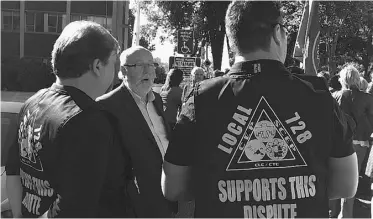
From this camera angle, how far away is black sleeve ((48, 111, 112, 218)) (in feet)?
5.69

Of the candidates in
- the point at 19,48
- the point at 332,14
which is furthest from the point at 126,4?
the point at 332,14

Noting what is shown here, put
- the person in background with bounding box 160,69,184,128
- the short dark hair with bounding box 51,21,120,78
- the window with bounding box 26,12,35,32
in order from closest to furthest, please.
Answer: the short dark hair with bounding box 51,21,120,78
the person in background with bounding box 160,69,184,128
the window with bounding box 26,12,35,32

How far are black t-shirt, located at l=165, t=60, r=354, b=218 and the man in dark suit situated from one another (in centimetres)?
66

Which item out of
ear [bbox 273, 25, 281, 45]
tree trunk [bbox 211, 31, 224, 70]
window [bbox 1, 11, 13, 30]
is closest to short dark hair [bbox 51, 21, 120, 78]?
ear [bbox 273, 25, 281, 45]

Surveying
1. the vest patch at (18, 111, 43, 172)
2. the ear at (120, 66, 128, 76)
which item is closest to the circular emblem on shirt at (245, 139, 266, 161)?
the vest patch at (18, 111, 43, 172)

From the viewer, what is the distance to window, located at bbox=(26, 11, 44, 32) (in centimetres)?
3294

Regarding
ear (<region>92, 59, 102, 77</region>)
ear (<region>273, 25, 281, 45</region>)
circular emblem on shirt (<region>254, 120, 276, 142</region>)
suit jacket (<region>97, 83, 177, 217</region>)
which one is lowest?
suit jacket (<region>97, 83, 177, 217</region>)

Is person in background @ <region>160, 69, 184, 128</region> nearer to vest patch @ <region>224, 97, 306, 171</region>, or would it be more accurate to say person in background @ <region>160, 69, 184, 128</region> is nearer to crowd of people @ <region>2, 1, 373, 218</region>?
crowd of people @ <region>2, 1, 373, 218</region>

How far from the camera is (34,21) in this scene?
33062 mm

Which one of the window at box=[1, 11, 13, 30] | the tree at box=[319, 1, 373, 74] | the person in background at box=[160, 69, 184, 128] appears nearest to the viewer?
the person in background at box=[160, 69, 184, 128]

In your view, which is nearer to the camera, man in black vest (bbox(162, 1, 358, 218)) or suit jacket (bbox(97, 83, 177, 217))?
Answer: man in black vest (bbox(162, 1, 358, 218))

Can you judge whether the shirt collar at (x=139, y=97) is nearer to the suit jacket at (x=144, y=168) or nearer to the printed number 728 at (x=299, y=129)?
the suit jacket at (x=144, y=168)

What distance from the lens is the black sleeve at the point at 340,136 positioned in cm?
182

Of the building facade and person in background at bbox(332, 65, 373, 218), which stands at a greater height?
the building facade
